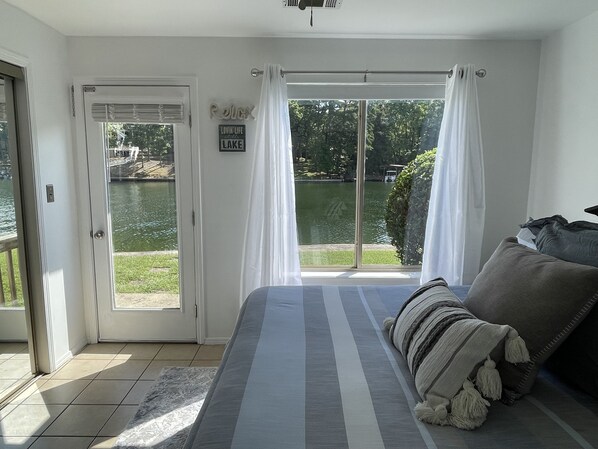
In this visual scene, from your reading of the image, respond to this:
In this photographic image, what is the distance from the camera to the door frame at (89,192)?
287 cm

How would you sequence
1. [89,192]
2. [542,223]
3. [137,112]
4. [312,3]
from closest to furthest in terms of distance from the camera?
[542,223] < [312,3] < [137,112] < [89,192]

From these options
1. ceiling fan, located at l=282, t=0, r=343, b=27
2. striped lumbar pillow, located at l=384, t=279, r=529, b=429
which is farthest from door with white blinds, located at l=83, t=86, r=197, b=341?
striped lumbar pillow, located at l=384, t=279, r=529, b=429

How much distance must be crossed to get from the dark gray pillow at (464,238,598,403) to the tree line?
5.87 feet

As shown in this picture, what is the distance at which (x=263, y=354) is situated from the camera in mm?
1432

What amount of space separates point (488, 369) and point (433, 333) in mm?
208

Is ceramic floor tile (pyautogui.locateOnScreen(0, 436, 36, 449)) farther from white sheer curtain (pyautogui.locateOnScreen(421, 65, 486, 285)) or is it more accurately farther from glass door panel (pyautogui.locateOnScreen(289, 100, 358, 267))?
white sheer curtain (pyautogui.locateOnScreen(421, 65, 486, 285))

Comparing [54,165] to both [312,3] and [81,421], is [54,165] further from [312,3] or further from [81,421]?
[312,3]

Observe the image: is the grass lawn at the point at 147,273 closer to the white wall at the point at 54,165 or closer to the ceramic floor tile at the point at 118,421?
the white wall at the point at 54,165

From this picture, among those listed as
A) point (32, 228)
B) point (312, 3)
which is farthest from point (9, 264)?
point (312, 3)

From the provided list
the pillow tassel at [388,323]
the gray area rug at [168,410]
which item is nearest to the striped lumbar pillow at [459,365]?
the pillow tassel at [388,323]

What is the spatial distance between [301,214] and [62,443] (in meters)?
2.06

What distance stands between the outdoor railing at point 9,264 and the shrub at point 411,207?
262cm

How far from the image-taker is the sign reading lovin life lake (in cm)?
290

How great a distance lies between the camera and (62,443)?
2025mm
